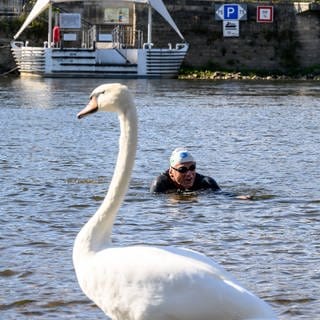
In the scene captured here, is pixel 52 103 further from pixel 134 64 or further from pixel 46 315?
pixel 46 315

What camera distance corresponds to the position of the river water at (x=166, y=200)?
8984 millimetres

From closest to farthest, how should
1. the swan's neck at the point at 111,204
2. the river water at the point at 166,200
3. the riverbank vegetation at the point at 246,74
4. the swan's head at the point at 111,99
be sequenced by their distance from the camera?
the swan's neck at the point at 111,204
the swan's head at the point at 111,99
the river water at the point at 166,200
the riverbank vegetation at the point at 246,74

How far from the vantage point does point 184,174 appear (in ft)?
44.7

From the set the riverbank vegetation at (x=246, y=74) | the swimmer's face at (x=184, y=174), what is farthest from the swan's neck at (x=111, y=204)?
the riverbank vegetation at (x=246, y=74)

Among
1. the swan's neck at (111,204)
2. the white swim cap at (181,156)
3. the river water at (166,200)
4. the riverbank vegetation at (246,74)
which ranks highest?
the swan's neck at (111,204)

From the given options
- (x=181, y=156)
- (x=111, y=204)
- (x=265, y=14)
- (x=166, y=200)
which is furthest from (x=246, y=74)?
(x=111, y=204)

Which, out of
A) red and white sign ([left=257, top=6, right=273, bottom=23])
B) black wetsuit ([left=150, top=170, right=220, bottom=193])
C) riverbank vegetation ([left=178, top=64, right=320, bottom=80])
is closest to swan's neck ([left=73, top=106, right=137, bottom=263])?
black wetsuit ([left=150, top=170, right=220, bottom=193])

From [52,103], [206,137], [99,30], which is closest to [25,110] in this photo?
[52,103]

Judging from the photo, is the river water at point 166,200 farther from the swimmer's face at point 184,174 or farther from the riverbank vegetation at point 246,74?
the riverbank vegetation at point 246,74

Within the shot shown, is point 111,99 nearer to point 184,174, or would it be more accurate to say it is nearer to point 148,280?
point 148,280

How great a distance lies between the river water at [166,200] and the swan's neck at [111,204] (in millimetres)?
1505

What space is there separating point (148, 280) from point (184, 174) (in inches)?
291

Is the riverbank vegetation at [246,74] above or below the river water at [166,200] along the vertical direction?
below

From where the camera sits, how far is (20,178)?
15320 millimetres
